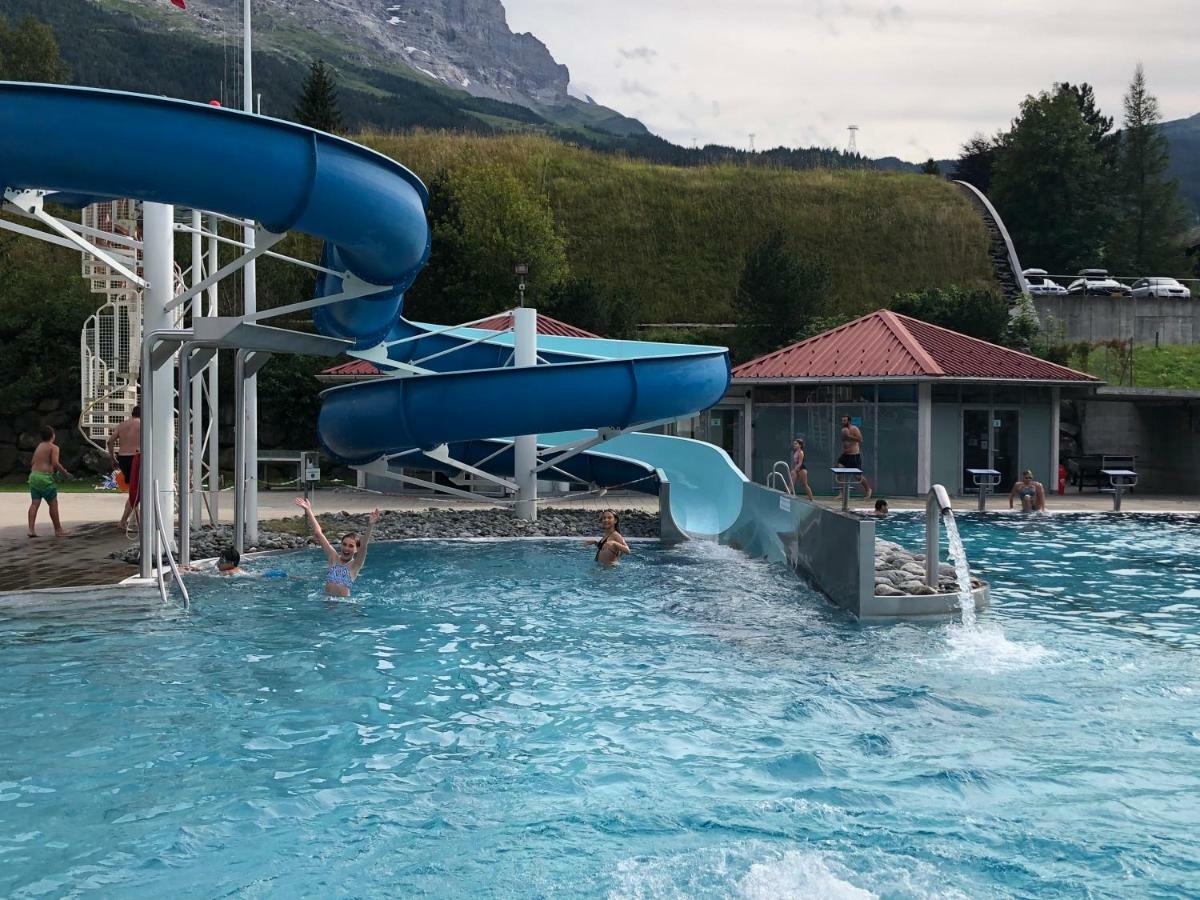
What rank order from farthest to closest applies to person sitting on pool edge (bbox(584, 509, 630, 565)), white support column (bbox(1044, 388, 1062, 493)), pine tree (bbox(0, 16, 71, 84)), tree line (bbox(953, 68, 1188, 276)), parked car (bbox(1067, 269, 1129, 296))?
pine tree (bbox(0, 16, 71, 84))
tree line (bbox(953, 68, 1188, 276))
parked car (bbox(1067, 269, 1129, 296))
white support column (bbox(1044, 388, 1062, 493))
person sitting on pool edge (bbox(584, 509, 630, 565))

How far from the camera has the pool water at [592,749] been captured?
484cm

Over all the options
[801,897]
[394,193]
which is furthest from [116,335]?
[801,897]

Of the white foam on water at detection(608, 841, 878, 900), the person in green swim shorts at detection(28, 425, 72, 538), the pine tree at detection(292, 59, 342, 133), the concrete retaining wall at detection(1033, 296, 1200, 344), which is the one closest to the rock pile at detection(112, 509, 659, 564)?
the person in green swim shorts at detection(28, 425, 72, 538)

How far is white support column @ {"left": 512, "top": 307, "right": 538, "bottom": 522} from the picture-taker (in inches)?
617

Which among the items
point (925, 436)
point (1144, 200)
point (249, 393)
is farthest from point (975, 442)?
point (1144, 200)

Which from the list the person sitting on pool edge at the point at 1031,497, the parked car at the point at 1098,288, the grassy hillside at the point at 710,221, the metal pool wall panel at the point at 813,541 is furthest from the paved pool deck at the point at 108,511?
the grassy hillside at the point at 710,221

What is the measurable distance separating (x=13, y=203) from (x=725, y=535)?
10.2 meters

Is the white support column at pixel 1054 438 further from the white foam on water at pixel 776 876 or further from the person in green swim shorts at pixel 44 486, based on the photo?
the white foam on water at pixel 776 876

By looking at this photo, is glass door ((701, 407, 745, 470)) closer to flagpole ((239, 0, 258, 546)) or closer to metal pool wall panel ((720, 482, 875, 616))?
metal pool wall panel ((720, 482, 875, 616))

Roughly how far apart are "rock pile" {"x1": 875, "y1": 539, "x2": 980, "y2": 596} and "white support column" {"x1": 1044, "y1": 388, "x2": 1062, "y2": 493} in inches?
499

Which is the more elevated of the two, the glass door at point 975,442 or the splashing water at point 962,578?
the glass door at point 975,442

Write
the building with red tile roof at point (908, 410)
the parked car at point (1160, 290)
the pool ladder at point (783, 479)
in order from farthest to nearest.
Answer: the parked car at point (1160, 290) → the building with red tile roof at point (908, 410) → the pool ladder at point (783, 479)

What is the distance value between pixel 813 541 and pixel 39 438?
21.1 m

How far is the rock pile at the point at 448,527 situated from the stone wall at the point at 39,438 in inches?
472
